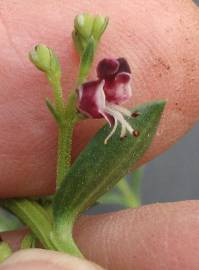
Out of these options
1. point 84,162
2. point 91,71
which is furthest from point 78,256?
point 91,71

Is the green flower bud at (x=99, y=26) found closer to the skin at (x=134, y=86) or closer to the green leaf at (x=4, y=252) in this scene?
the skin at (x=134, y=86)

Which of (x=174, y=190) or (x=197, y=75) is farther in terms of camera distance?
(x=174, y=190)

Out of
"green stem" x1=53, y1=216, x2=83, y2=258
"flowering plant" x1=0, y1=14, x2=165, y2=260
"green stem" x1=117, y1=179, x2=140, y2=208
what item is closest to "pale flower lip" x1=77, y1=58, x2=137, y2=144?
"flowering plant" x1=0, y1=14, x2=165, y2=260

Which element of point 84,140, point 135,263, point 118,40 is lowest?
point 135,263

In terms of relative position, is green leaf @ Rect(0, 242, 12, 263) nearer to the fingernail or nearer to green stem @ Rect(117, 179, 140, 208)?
the fingernail

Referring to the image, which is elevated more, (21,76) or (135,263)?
(21,76)

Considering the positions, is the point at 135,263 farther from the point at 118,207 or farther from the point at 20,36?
the point at 118,207

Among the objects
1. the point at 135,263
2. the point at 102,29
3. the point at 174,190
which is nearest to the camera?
the point at 102,29

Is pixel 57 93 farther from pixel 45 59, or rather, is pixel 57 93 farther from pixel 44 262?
pixel 44 262
